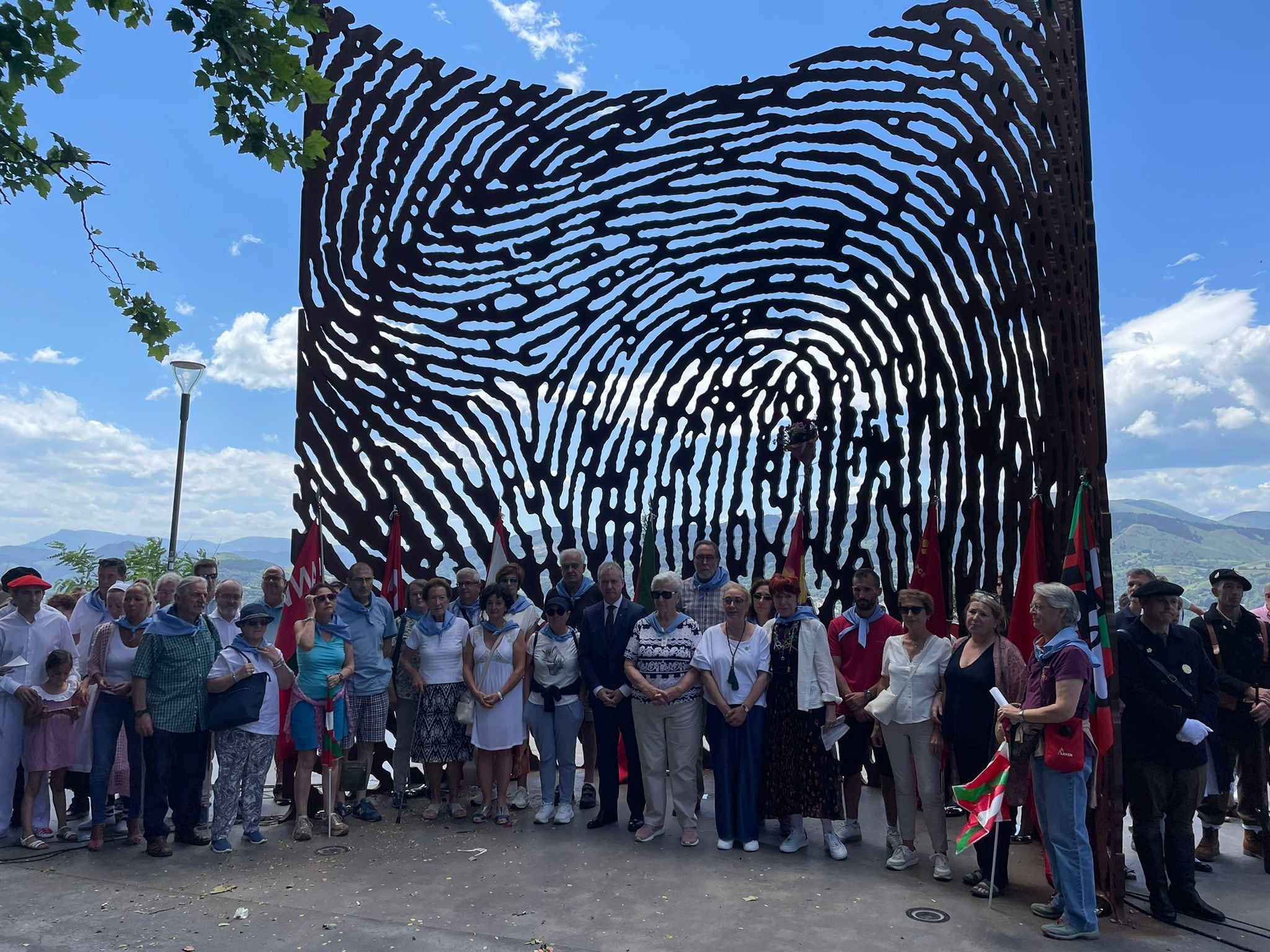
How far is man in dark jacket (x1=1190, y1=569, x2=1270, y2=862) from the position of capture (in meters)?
4.34

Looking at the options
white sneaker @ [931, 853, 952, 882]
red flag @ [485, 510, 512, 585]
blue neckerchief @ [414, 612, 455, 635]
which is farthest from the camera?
red flag @ [485, 510, 512, 585]

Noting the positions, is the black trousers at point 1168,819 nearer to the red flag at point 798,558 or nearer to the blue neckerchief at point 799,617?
the blue neckerchief at point 799,617

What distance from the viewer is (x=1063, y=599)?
346cm

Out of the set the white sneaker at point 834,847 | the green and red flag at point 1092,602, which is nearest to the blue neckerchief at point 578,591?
the white sneaker at point 834,847

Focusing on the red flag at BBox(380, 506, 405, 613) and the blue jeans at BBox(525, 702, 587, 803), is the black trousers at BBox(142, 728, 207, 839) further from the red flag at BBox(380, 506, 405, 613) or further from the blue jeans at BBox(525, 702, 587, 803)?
the blue jeans at BBox(525, 702, 587, 803)

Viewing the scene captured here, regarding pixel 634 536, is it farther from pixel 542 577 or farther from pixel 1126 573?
pixel 1126 573

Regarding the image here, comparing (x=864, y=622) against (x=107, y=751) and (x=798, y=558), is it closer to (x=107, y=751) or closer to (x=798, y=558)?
(x=798, y=558)

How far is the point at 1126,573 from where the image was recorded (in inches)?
204

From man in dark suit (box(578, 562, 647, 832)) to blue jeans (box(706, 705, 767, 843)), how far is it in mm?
506

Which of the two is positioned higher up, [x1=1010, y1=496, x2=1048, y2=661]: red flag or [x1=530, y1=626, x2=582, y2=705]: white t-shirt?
[x1=1010, y1=496, x2=1048, y2=661]: red flag

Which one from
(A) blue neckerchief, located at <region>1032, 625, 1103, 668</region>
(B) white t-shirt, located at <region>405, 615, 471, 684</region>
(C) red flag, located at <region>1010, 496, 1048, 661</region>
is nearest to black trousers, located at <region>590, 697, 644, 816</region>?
(B) white t-shirt, located at <region>405, 615, 471, 684</region>

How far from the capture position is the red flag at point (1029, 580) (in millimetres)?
4312

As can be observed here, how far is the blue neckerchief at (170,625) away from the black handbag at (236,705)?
36cm

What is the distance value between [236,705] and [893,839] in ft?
11.0
